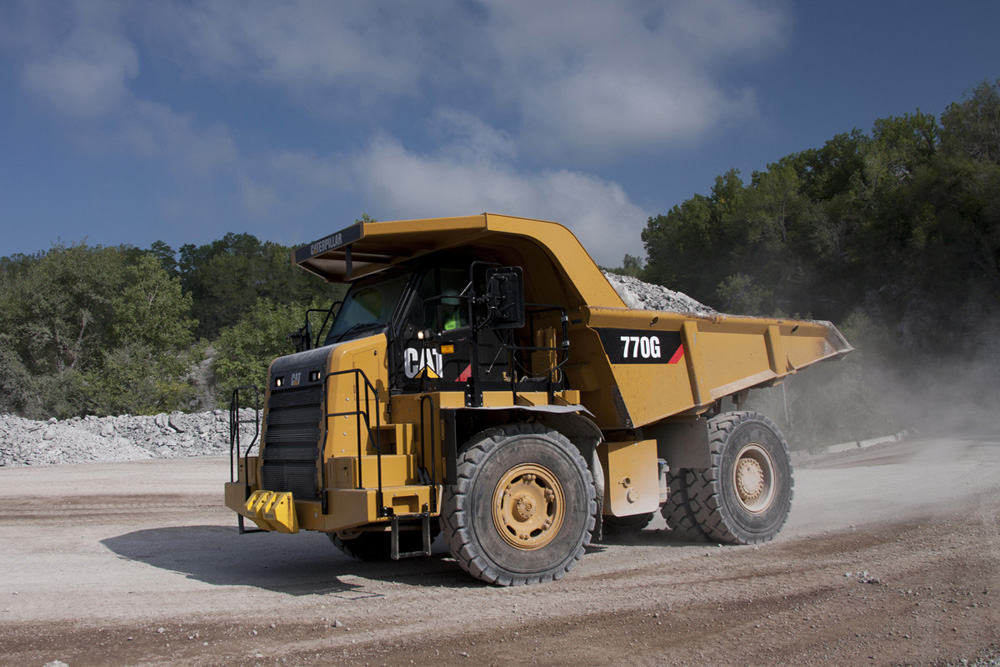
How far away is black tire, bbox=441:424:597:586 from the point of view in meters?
6.65

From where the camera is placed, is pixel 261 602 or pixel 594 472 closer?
pixel 261 602

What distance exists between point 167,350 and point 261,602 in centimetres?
4838

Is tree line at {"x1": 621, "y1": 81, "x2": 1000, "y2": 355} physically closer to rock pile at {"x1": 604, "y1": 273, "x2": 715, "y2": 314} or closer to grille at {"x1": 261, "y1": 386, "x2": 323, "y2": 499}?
rock pile at {"x1": 604, "y1": 273, "x2": 715, "y2": 314}

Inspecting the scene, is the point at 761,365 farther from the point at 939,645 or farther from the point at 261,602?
the point at 261,602

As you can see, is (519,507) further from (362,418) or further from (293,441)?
(293,441)

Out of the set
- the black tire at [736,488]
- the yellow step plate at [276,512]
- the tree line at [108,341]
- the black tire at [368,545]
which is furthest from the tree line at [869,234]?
the yellow step plate at [276,512]

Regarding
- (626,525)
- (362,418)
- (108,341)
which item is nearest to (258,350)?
(108,341)

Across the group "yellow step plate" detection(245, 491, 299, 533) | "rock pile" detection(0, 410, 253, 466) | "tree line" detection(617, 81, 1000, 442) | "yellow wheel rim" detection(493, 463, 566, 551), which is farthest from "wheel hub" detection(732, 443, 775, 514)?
"rock pile" detection(0, 410, 253, 466)

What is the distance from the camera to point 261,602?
21.5 feet

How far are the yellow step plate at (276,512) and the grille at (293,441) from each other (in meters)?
0.19

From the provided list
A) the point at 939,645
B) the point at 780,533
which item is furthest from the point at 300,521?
the point at 780,533

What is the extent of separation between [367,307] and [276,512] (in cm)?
215

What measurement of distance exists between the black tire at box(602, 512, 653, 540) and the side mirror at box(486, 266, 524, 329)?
165 inches

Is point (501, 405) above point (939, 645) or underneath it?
above
